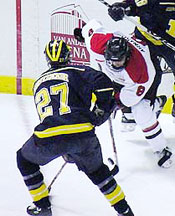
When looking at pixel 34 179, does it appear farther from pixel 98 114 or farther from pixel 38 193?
pixel 98 114

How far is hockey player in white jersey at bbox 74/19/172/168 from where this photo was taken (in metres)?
2.84

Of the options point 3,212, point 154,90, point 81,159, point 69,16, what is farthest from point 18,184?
point 69,16

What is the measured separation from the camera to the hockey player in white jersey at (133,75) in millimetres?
2836

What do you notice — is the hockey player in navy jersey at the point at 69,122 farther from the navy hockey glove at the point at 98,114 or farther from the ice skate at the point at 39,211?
the ice skate at the point at 39,211

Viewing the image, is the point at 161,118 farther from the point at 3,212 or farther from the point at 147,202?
the point at 3,212

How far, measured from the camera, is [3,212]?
246cm

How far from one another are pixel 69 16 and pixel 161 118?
99cm

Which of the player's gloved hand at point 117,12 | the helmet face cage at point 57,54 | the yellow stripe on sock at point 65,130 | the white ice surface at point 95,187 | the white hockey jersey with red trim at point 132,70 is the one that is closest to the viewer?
the yellow stripe on sock at point 65,130

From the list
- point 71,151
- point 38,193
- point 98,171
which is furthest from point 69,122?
point 38,193

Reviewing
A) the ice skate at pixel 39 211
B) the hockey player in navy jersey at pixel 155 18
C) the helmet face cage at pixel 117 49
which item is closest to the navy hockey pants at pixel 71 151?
the ice skate at pixel 39 211

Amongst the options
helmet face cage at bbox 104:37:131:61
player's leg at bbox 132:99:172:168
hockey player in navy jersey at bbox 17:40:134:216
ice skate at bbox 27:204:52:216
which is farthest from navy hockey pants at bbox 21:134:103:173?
player's leg at bbox 132:99:172:168

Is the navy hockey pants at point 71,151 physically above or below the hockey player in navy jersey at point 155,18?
below

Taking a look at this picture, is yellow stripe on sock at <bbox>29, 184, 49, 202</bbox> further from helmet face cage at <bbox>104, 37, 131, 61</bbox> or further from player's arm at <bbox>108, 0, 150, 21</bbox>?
player's arm at <bbox>108, 0, 150, 21</bbox>

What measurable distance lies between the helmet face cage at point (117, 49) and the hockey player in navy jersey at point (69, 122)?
49 centimetres
